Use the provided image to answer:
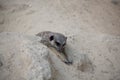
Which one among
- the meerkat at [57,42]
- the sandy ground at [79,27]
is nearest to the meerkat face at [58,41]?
the meerkat at [57,42]

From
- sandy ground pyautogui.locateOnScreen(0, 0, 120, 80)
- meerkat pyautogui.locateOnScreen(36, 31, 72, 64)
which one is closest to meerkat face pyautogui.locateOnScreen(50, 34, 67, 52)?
meerkat pyautogui.locateOnScreen(36, 31, 72, 64)

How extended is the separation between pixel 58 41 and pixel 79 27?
1.31 metres

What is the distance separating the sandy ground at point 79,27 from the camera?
10.5 feet

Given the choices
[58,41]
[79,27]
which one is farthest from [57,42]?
[79,27]

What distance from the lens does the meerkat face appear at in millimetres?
3412

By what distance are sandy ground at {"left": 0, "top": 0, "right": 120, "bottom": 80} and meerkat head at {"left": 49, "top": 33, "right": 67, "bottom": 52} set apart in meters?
0.12

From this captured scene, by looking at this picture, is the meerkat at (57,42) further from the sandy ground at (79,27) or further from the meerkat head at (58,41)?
the sandy ground at (79,27)

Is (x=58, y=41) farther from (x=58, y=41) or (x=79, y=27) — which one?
(x=79, y=27)

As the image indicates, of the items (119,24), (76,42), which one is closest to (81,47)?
(76,42)

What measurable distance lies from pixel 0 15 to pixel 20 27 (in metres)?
0.60

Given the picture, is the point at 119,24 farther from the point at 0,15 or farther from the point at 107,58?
the point at 0,15

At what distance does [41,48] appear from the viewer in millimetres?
2600

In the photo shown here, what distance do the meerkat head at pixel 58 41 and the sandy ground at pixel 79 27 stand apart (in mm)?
120

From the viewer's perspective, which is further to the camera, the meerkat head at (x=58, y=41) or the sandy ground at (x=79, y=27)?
the meerkat head at (x=58, y=41)
